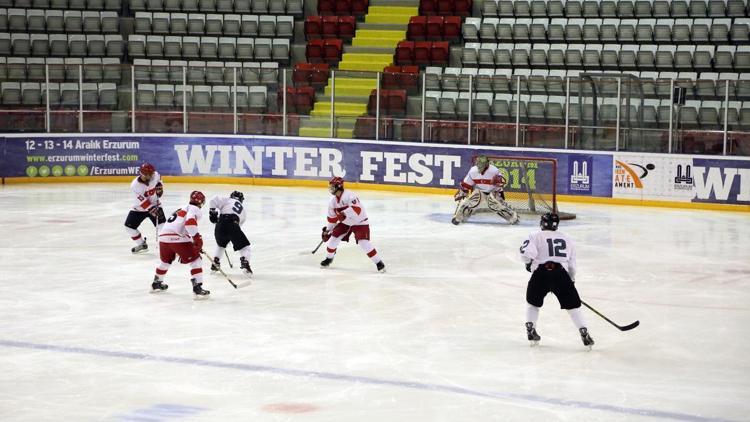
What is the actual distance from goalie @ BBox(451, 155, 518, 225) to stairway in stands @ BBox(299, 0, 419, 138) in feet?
17.8

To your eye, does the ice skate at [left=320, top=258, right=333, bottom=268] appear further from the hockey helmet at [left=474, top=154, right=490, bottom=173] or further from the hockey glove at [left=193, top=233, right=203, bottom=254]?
the hockey helmet at [left=474, top=154, right=490, bottom=173]

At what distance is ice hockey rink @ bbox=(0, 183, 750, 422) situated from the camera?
7.79 m

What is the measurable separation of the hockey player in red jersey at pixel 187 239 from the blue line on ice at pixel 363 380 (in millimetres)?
2131

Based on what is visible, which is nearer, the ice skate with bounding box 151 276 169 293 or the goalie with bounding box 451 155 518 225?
the ice skate with bounding box 151 276 169 293

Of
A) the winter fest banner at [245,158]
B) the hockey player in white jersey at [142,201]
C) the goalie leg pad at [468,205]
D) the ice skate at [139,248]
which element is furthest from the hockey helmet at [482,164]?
the ice skate at [139,248]

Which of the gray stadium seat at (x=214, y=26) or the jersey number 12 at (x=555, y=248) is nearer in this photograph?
the jersey number 12 at (x=555, y=248)

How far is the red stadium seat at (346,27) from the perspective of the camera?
27.0 meters

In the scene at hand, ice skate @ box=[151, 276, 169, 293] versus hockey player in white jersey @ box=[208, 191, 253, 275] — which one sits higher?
hockey player in white jersey @ box=[208, 191, 253, 275]

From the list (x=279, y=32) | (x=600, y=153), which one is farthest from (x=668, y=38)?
(x=279, y=32)

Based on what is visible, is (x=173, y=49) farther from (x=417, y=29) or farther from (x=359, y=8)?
(x=417, y=29)

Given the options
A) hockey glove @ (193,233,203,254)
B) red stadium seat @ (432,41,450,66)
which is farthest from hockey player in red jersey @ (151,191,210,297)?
A: red stadium seat @ (432,41,450,66)

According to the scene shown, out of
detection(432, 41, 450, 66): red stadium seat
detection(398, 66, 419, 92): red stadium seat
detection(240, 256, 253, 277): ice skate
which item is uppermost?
detection(432, 41, 450, 66): red stadium seat

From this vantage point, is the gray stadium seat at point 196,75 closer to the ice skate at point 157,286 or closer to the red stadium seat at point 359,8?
the red stadium seat at point 359,8

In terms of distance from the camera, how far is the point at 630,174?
20484 mm
